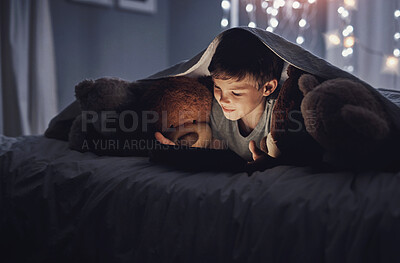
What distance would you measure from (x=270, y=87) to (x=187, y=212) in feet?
1.43

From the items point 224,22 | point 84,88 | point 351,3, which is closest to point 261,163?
point 84,88

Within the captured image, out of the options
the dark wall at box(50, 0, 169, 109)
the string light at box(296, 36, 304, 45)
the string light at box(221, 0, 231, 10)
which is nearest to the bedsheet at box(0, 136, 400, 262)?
the dark wall at box(50, 0, 169, 109)

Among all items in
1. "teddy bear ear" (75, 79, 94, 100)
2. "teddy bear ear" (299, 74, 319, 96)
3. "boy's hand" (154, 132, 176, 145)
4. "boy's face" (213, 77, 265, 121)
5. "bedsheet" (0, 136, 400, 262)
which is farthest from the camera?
"teddy bear ear" (75, 79, 94, 100)

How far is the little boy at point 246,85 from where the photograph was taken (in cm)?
Answer: 97

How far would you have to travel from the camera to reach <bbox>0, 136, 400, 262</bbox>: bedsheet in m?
0.65

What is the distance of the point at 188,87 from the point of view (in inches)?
45.3

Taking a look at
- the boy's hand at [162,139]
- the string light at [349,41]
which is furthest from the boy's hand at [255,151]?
the string light at [349,41]

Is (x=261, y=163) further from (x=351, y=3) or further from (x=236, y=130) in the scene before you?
(x=351, y=3)

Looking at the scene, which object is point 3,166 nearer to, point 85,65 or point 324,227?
point 324,227

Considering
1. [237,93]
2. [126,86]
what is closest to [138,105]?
[126,86]

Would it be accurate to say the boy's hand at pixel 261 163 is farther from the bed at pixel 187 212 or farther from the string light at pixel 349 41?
the string light at pixel 349 41

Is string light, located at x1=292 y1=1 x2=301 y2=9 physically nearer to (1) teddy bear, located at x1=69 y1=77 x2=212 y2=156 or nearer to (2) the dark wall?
(2) the dark wall

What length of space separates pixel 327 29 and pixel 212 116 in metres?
2.22

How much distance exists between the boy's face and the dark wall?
1.91 metres
